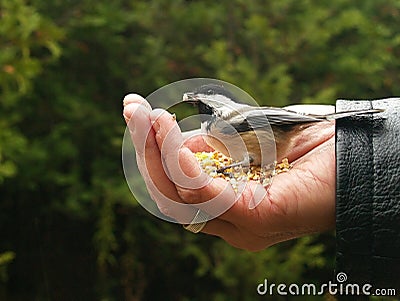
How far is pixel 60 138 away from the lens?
9.18 feet

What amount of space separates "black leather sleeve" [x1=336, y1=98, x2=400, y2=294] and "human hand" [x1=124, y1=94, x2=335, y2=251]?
0.47ft

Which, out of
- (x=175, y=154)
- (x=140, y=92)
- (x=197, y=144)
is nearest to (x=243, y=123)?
(x=175, y=154)

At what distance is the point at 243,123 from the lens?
1267mm

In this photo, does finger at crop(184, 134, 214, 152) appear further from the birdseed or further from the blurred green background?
the blurred green background

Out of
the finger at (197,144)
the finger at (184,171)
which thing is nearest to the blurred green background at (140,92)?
the finger at (197,144)

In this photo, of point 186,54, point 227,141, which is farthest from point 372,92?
point 227,141

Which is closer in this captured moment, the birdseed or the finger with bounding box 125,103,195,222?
the finger with bounding box 125,103,195,222

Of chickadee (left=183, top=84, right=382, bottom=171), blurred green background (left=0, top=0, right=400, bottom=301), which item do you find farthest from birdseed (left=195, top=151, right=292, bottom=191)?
blurred green background (left=0, top=0, right=400, bottom=301)

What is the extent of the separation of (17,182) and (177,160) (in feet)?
5.52

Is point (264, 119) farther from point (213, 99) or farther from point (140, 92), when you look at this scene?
point (140, 92)

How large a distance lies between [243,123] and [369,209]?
0.95 ft

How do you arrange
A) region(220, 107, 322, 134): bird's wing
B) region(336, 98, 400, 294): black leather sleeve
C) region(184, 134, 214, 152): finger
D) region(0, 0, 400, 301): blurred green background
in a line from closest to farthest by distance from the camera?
region(336, 98, 400, 294): black leather sleeve
region(220, 107, 322, 134): bird's wing
region(184, 134, 214, 152): finger
region(0, 0, 400, 301): blurred green background

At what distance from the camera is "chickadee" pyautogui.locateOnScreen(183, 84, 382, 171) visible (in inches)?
50.3

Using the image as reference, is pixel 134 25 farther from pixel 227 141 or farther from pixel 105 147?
pixel 227 141
